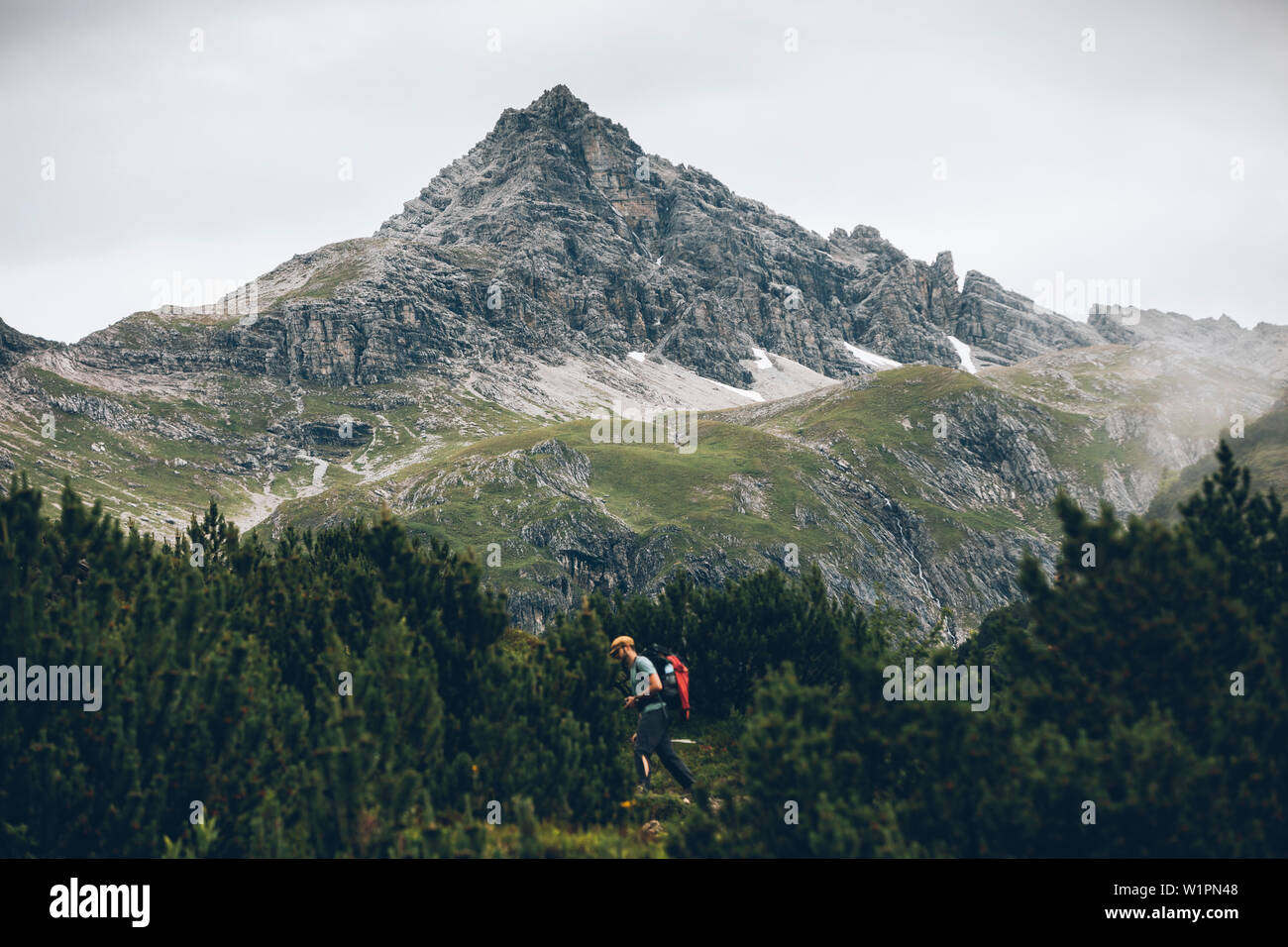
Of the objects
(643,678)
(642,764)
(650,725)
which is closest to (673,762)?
(642,764)

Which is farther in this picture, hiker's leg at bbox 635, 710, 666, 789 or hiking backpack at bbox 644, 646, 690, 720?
hiking backpack at bbox 644, 646, 690, 720

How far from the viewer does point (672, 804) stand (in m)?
23.0

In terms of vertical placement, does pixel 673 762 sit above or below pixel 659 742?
below

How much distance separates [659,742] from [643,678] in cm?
160

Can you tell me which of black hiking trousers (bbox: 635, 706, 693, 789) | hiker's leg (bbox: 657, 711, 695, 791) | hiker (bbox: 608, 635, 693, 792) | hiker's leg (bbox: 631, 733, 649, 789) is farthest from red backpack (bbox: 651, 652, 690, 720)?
hiker's leg (bbox: 631, 733, 649, 789)

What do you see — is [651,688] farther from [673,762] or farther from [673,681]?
[673,762]

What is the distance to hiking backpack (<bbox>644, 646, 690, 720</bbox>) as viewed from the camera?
22.7 m

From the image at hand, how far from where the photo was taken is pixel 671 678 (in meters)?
22.9

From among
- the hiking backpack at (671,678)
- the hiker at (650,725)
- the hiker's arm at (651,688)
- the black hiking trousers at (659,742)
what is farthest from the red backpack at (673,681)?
the hiker's arm at (651,688)

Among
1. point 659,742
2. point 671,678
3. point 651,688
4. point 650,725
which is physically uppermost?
point 671,678

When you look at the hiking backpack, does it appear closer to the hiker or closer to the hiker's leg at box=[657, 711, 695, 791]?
the hiker
